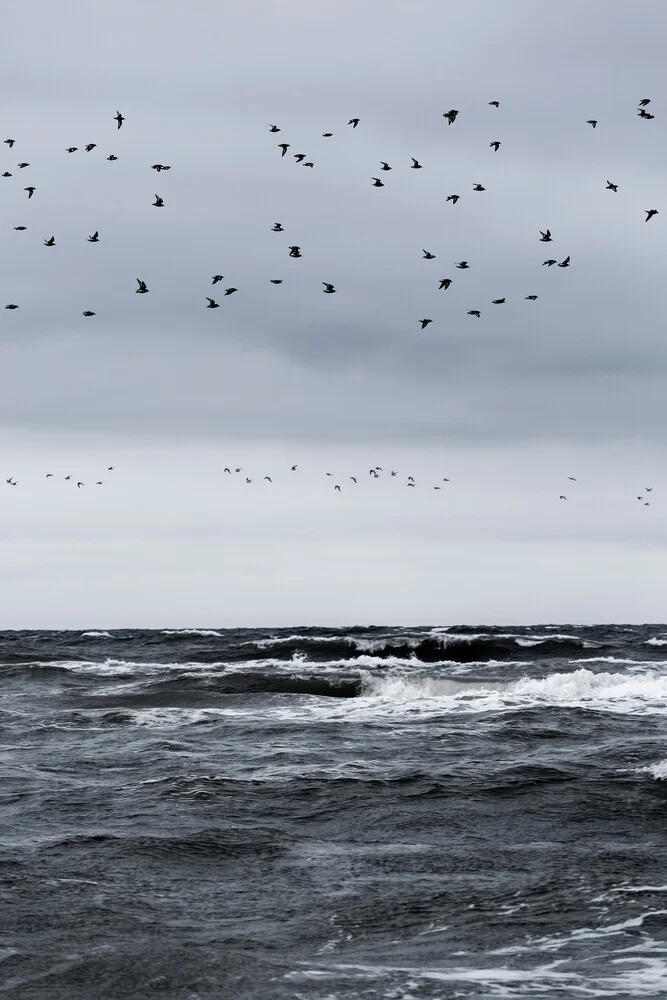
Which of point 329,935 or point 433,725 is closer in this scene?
point 329,935

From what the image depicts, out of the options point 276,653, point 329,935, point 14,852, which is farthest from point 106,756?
point 276,653

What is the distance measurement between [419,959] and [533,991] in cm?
164

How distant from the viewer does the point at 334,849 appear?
1933 centimetres

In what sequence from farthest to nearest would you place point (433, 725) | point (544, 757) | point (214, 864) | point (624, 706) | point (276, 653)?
point (276, 653), point (624, 706), point (433, 725), point (544, 757), point (214, 864)

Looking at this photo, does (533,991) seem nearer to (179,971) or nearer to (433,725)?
(179,971)

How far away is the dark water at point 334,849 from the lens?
13516mm

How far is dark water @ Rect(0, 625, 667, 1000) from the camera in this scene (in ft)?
44.3

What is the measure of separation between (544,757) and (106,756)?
1103cm

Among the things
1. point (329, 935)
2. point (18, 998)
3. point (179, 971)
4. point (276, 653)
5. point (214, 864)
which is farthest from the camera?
point (276, 653)

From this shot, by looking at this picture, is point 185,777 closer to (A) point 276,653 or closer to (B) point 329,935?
(B) point 329,935

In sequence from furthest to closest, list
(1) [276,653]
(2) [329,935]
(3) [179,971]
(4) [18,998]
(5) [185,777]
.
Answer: (1) [276,653] → (5) [185,777] → (2) [329,935] → (3) [179,971] → (4) [18,998]

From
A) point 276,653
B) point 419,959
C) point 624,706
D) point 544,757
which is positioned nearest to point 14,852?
point 419,959

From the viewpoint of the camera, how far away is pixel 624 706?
38.2 meters

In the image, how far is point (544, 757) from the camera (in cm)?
2759
